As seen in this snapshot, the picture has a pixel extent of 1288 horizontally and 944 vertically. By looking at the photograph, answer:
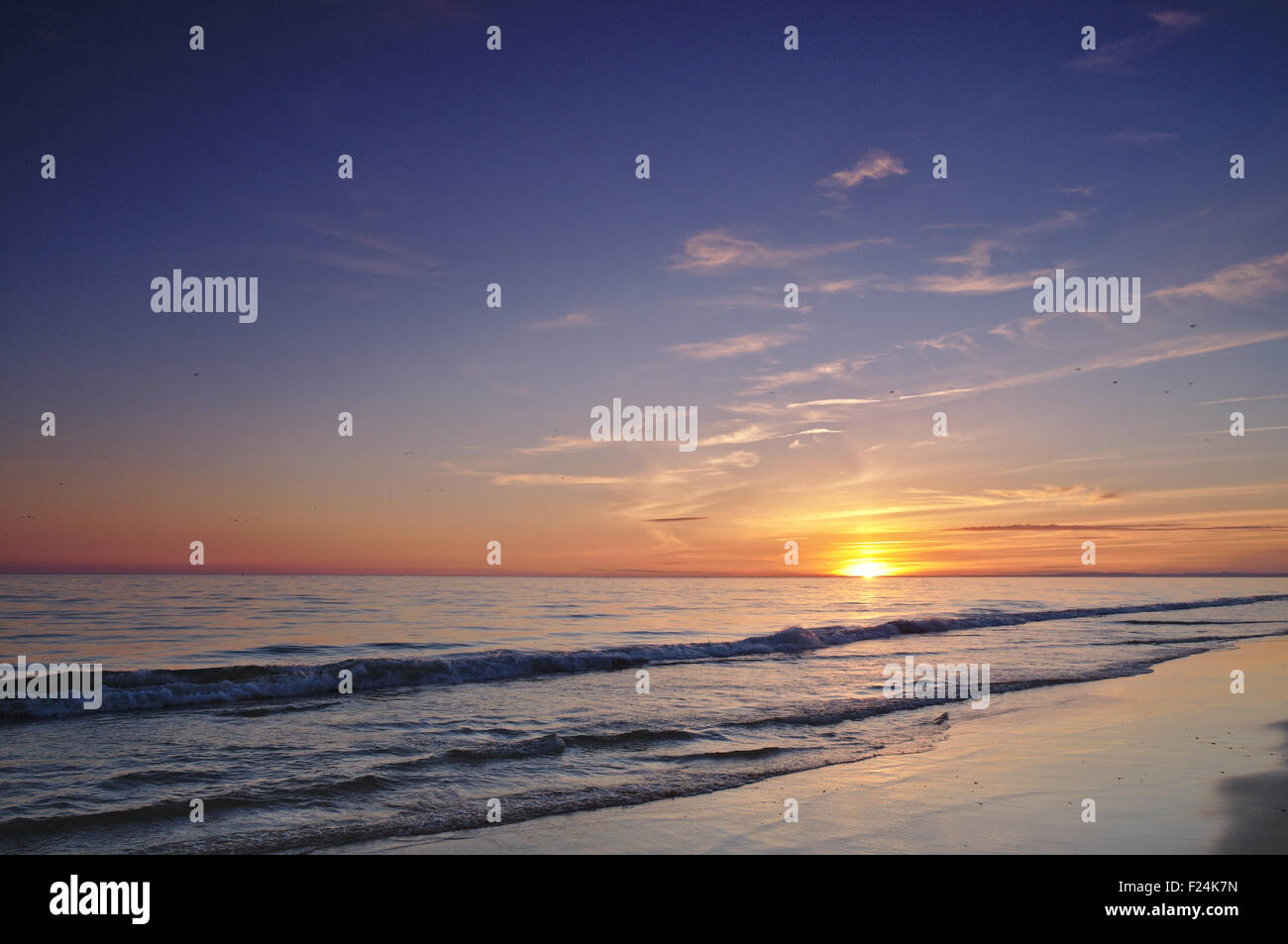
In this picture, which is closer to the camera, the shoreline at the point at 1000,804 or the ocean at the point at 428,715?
the shoreline at the point at 1000,804

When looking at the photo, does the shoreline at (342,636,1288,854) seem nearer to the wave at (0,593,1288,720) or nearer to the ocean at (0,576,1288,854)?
the ocean at (0,576,1288,854)

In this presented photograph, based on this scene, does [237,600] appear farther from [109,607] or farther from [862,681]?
[862,681]

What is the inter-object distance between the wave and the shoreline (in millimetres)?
12397

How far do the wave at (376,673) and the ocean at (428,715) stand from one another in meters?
0.09

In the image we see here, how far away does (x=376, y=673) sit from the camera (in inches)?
882

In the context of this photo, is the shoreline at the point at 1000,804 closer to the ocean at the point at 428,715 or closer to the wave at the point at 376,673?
the ocean at the point at 428,715

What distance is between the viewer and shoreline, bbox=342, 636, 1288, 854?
28.0 feet

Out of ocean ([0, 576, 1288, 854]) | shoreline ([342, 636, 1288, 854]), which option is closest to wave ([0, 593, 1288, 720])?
ocean ([0, 576, 1288, 854])

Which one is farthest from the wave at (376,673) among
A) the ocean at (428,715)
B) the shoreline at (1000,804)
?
the shoreline at (1000,804)

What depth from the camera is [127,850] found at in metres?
8.55

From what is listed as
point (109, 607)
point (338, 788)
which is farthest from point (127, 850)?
point (109, 607)

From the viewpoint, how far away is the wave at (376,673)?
1764 centimetres
